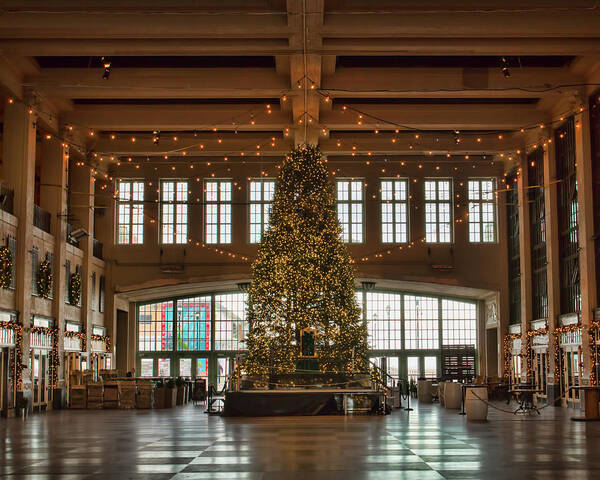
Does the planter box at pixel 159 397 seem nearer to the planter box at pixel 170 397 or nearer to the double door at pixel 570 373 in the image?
→ the planter box at pixel 170 397

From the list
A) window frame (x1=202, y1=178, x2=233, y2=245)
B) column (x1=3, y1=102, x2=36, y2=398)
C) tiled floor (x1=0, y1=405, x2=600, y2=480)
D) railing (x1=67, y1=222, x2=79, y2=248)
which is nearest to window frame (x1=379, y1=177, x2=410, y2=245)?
window frame (x1=202, y1=178, x2=233, y2=245)

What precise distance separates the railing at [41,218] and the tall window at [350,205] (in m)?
11.6

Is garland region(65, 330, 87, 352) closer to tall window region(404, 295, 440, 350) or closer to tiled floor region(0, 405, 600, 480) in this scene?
tiled floor region(0, 405, 600, 480)

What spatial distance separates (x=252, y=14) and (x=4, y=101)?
916 centimetres

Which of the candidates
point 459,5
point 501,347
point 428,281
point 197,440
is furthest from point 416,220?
point 197,440

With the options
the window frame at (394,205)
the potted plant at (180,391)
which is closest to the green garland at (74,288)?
the potted plant at (180,391)

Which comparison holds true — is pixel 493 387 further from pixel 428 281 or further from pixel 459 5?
pixel 459 5

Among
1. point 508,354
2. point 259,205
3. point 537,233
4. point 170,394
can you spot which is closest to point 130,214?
point 259,205

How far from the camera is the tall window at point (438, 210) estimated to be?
3331cm

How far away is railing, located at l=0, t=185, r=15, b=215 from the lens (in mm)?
22594

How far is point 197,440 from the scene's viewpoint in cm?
1402

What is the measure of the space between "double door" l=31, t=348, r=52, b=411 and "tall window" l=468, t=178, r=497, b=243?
54.5ft

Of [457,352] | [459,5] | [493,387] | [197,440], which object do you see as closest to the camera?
[197,440]

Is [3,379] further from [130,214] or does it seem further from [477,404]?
[130,214]
